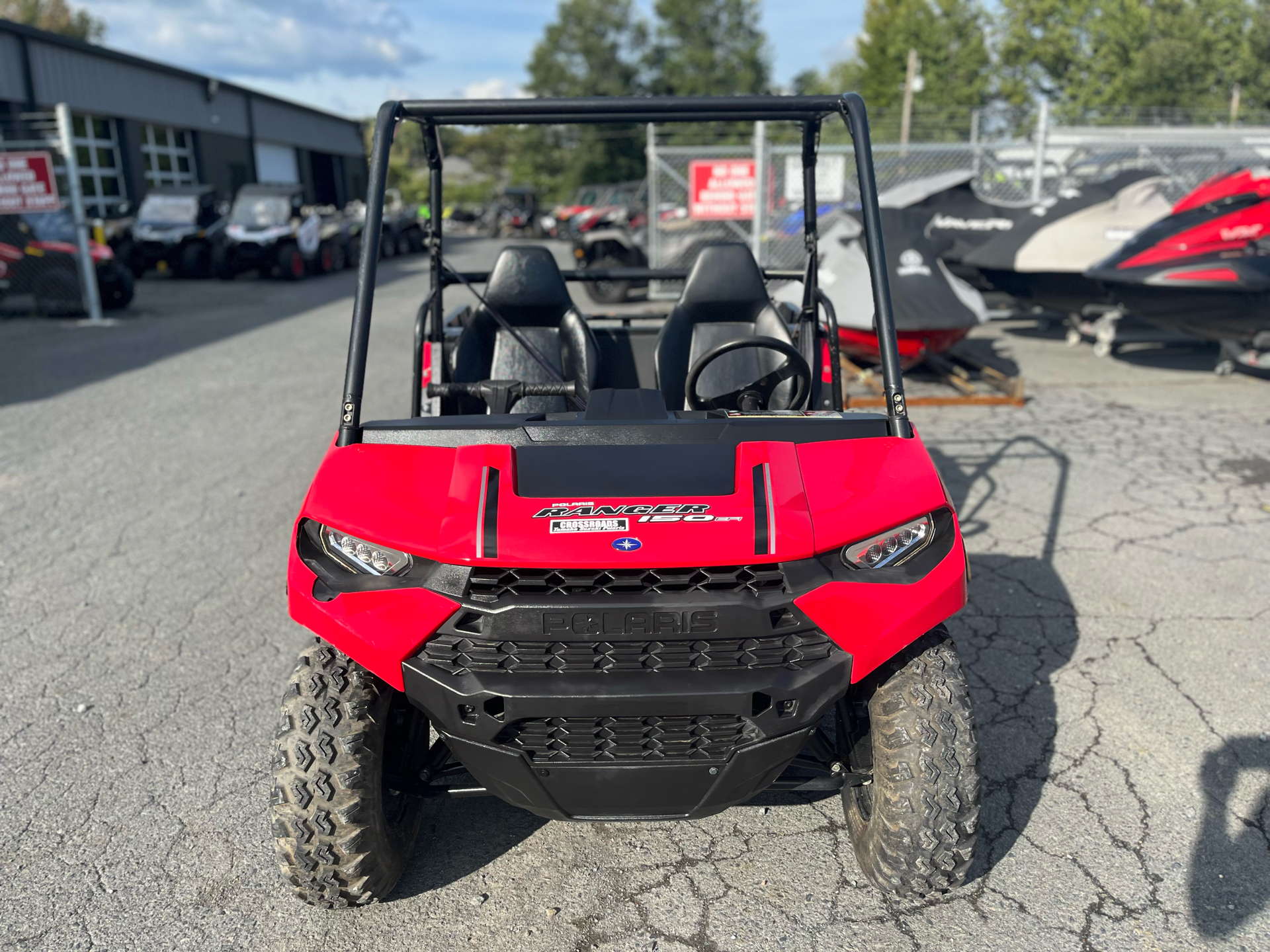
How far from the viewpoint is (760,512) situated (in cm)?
197

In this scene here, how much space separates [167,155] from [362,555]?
2663cm

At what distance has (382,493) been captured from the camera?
2102 millimetres

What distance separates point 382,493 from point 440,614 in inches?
13.5

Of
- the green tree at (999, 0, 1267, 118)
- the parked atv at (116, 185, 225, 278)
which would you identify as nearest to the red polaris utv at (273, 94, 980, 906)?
the parked atv at (116, 185, 225, 278)

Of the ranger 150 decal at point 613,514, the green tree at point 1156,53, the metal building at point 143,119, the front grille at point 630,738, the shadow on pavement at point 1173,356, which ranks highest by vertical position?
the green tree at point 1156,53

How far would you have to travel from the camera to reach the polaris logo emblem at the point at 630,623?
6.27ft

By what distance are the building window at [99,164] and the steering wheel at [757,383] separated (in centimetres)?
2111

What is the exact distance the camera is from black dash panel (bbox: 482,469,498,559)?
190cm

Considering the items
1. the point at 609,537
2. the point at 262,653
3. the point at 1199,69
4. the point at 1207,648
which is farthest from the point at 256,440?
the point at 1199,69

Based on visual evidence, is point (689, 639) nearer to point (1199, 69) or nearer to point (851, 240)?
point (851, 240)

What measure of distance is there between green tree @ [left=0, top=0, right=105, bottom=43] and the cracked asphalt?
57.2 meters

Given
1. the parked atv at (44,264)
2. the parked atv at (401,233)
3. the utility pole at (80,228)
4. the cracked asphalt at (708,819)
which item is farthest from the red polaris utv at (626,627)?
the parked atv at (401,233)

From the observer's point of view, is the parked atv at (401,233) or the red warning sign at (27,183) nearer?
the red warning sign at (27,183)

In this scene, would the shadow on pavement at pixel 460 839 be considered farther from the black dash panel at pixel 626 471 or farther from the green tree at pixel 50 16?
the green tree at pixel 50 16
